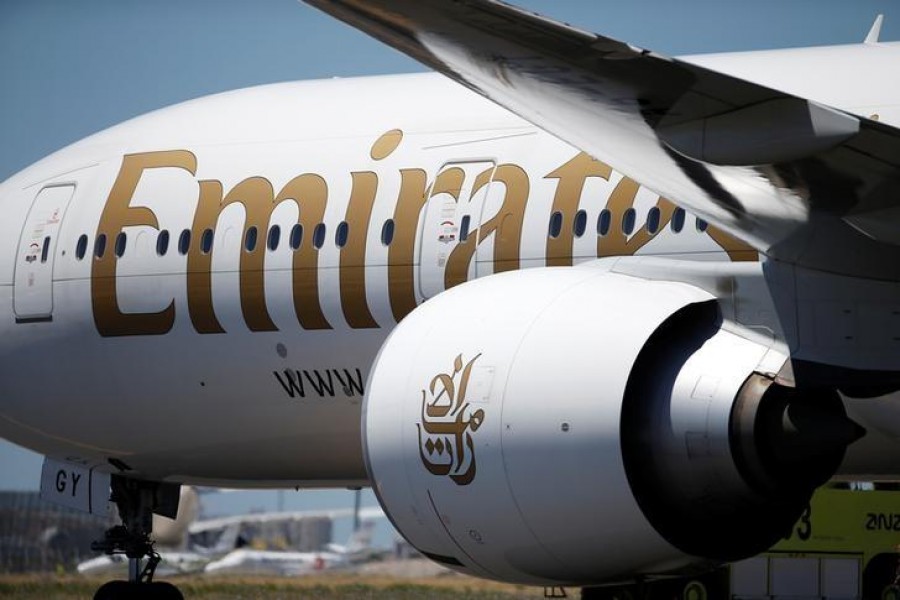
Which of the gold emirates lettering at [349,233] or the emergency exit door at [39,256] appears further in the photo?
the emergency exit door at [39,256]

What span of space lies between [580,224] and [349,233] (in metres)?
1.75

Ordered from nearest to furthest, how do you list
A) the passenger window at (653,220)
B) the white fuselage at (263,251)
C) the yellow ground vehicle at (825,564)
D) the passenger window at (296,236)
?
the passenger window at (653,220) < the white fuselage at (263,251) < the passenger window at (296,236) < the yellow ground vehicle at (825,564)

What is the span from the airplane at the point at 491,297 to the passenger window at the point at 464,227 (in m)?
0.04

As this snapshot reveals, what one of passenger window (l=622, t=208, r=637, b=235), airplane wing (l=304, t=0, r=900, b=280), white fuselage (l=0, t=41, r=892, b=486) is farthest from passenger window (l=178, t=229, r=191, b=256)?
airplane wing (l=304, t=0, r=900, b=280)

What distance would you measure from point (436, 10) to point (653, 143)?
3.47 feet

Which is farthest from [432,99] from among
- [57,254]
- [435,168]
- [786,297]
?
[786,297]

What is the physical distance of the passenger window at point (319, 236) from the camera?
1128 centimetres

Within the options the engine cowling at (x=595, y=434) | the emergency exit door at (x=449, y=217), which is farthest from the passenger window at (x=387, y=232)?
the engine cowling at (x=595, y=434)

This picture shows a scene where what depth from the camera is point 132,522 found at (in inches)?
530

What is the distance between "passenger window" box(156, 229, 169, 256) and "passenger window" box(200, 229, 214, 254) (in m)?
0.30

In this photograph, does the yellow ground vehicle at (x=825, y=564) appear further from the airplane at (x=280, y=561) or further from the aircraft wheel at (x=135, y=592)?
the airplane at (x=280, y=561)

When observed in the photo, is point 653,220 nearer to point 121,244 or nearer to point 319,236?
point 319,236

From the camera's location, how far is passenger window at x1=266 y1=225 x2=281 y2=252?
11.5m

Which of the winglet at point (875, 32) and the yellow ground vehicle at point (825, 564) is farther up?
the winglet at point (875, 32)
